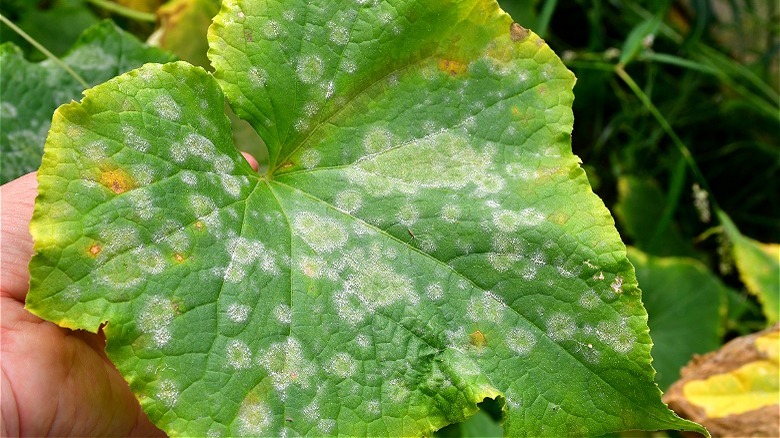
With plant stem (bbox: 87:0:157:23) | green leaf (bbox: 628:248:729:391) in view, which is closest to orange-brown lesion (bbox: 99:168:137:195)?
plant stem (bbox: 87:0:157:23)

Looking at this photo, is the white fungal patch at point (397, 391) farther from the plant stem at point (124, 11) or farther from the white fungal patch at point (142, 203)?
the plant stem at point (124, 11)

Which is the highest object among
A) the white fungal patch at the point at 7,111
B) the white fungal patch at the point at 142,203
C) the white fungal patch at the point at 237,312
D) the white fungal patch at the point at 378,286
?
the white fungal patch at the point at 142,203

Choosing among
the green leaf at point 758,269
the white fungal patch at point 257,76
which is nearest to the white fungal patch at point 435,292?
the white fungal patch at point 257,76

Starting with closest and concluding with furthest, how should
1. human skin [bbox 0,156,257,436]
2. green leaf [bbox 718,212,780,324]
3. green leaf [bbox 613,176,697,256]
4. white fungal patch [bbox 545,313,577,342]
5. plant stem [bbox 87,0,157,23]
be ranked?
human skin [bbox 0,156,257,436]
white fungal patch [bbox 545,313,577,342]
plant stem [bbox 87,0,157,23]
green leaf [bbox 718,212,780,324]
green leaf [bbox 613,176,697,256]

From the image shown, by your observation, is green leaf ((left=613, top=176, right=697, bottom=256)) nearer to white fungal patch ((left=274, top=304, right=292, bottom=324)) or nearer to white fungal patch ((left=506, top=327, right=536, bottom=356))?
white fungal patch ((left=506, top=327, right=536, bottom=356))

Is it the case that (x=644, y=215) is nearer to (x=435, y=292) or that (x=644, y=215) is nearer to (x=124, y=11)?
(x=435, y=292)

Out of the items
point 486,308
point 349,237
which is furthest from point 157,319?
point 486,308

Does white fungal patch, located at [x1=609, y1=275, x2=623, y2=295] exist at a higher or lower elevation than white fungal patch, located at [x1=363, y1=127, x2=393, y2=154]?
lower

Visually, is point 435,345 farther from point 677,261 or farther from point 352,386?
point 677,261
